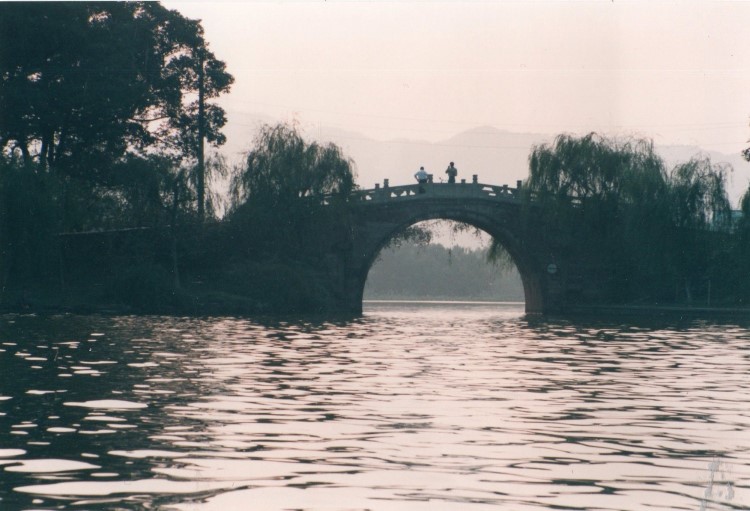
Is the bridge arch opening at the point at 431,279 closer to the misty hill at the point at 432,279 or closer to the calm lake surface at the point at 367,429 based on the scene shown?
the misty hill at the point at 432,279

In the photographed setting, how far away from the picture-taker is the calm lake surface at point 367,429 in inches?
279

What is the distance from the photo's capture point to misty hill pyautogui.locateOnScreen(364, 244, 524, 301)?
3696 inches

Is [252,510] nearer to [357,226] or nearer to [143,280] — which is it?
[143,280]

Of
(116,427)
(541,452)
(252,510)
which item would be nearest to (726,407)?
(541,452)

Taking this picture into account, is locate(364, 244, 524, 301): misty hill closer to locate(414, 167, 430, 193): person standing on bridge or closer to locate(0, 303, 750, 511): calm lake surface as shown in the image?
locate(414, 167, 430, 193): person standing on bridge

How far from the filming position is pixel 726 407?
39.3 ft

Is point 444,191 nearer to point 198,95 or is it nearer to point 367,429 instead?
point 198,95

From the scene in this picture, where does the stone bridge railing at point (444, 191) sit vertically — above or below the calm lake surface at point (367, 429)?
above

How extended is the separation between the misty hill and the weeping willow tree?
4400cm

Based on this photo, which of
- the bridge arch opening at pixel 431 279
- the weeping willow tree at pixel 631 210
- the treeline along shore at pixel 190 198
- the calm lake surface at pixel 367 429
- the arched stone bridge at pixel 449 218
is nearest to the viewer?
the calm lake surface at pixel 367 429

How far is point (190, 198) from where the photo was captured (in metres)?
40.2

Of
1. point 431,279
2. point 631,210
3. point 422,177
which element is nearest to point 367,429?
point 631,210

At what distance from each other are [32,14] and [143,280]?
12.6 meters

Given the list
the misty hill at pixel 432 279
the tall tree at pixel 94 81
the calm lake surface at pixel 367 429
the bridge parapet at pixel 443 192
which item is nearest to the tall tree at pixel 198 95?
the tall tree at pixel 94 81
